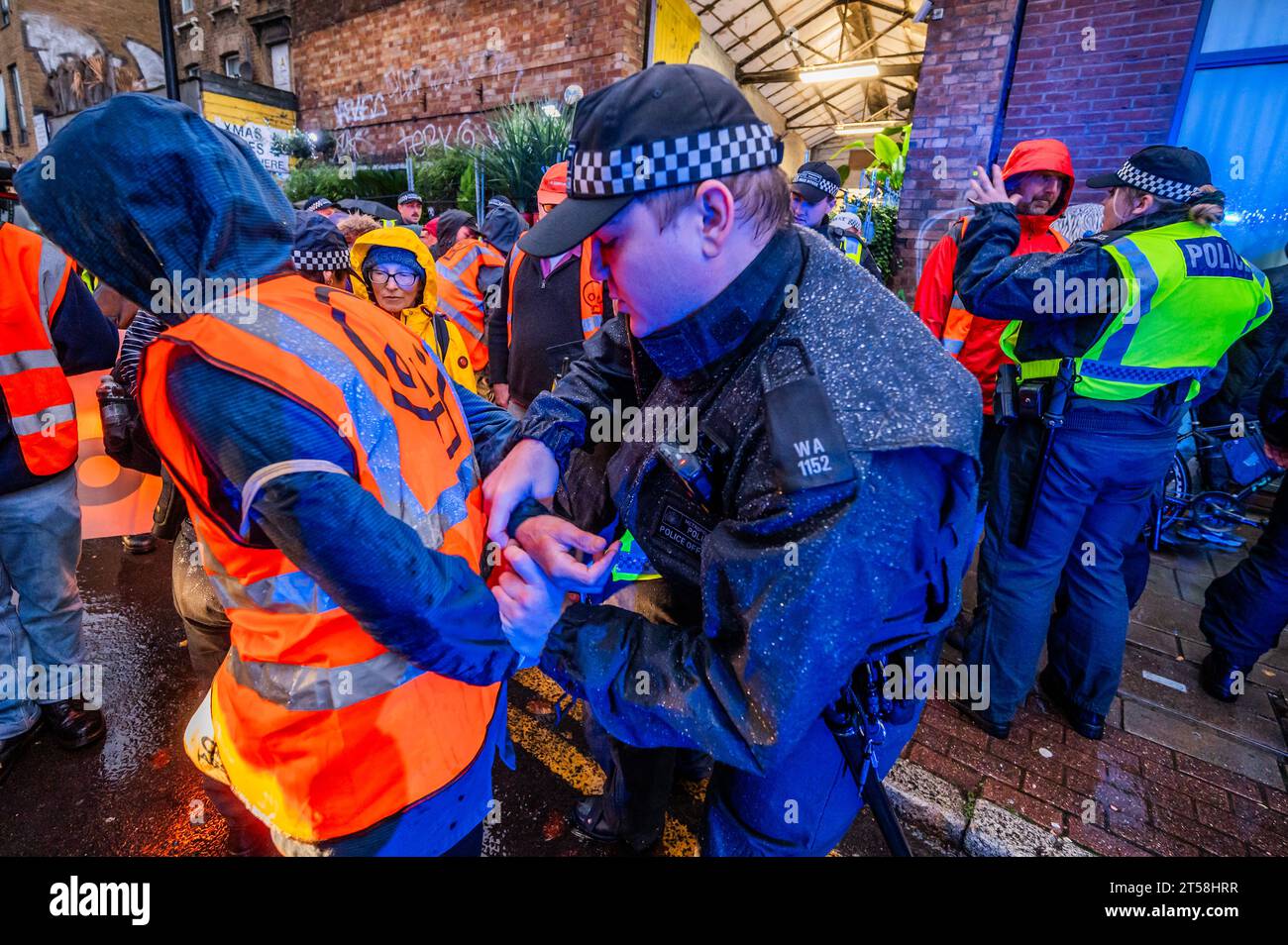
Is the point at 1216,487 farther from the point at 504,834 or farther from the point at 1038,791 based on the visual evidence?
the point at 504,834

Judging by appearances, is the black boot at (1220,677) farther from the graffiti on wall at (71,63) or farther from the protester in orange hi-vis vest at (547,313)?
the graffiti on wall at (71,63)

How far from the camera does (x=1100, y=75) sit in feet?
19.1

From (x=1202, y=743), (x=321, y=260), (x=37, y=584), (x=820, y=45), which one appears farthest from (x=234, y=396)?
(x=820, y=45)

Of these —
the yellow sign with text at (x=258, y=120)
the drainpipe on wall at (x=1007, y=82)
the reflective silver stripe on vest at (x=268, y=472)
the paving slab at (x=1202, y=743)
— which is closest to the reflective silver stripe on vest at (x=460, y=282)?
the reflective silver stripe on vest at (x=268, y=472)

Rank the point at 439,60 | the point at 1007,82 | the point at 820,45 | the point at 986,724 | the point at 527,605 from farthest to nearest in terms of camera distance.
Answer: the point at 820,45 → the point at 439,60 → the point at 1007,82 → the point at 986,724 → the point at 527,605

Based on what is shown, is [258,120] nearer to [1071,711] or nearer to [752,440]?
[752,440]

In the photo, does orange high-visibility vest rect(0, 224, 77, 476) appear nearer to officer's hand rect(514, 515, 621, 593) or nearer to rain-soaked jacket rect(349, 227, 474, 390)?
rain-soaked jacket rect(349, 227, 474, 390)

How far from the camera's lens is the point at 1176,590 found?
14.7 ft

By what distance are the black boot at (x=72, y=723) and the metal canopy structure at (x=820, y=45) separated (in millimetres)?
11119

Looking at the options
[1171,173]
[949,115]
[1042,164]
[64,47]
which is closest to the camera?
[1171,173]

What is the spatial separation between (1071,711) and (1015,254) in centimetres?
252

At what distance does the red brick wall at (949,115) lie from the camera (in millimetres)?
6203
